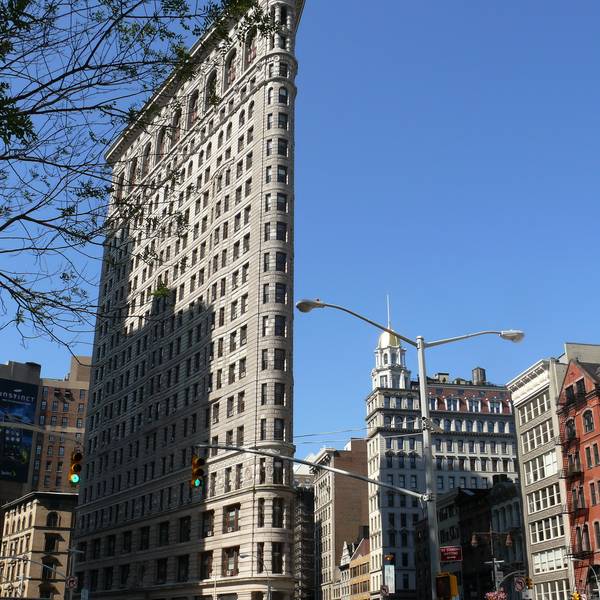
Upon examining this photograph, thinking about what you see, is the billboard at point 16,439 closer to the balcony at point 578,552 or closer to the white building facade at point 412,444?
the white building facade at point 412,444

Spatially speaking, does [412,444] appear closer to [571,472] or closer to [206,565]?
[571,472]

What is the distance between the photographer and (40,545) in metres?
110

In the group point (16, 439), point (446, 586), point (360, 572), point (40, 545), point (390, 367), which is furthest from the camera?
point (390, 367)

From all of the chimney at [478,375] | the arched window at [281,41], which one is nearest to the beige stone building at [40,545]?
the arched window at [281,41]

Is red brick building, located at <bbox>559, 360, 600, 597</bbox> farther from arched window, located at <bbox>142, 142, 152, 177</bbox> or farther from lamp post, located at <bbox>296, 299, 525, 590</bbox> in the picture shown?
lamp post, located at <bbox>296, 299, 525, 590</bbox>

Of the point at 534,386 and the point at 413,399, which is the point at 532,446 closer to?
the point at 534,386

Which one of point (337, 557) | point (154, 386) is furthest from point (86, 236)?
point (337, 557)

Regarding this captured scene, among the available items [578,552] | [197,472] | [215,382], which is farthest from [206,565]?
[197,472]

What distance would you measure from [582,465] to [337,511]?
322 feet

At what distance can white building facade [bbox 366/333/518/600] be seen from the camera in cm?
13838

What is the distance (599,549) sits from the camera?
214 ft

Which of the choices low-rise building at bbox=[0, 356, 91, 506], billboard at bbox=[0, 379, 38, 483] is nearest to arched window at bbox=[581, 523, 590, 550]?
billboard at bbox=[0, 379, 38, 483]

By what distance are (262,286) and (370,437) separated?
83161 mm

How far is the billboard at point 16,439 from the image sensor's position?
99500 mm
